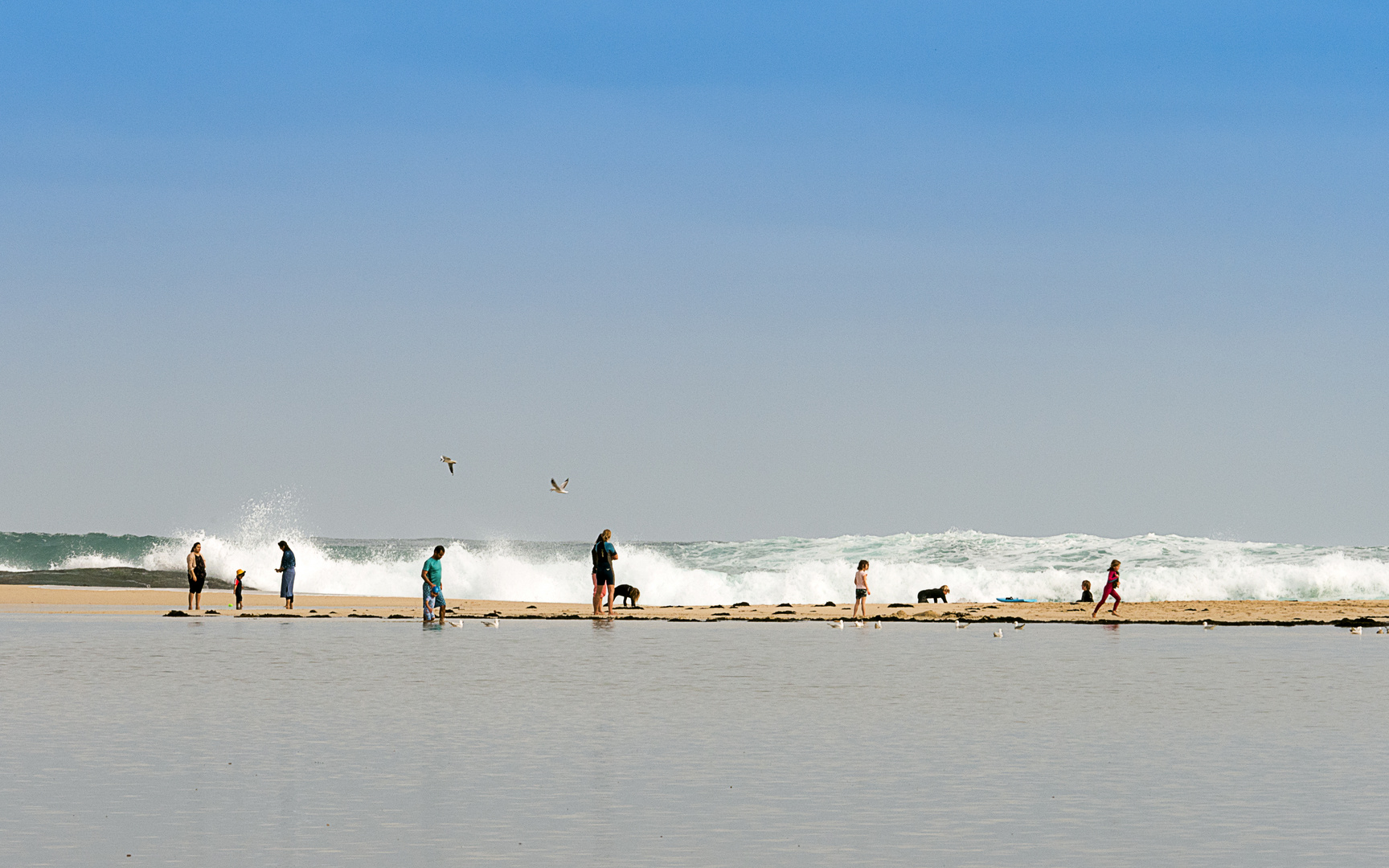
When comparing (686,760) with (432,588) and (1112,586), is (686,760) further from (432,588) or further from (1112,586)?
(1112,586)

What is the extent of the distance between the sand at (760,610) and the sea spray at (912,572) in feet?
33.0

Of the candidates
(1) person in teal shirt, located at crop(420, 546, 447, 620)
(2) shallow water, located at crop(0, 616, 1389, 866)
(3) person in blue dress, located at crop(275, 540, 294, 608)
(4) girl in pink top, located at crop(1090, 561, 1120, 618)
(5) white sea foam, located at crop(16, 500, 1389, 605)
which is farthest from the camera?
(5) white sea foam, located at crop(16, 500, 1389, 605)

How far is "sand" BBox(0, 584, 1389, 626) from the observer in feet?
135

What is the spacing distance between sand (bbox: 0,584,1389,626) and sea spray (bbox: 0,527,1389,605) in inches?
396

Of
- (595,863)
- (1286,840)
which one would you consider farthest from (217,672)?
(1286,840)

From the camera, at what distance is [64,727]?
15.0m

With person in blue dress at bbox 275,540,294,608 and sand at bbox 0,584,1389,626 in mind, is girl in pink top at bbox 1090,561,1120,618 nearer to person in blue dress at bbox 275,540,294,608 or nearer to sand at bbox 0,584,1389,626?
sand at bbox 0,584,1389,626

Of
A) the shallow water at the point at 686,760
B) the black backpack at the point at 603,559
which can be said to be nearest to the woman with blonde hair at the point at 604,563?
the black backpack at the point at 603,559

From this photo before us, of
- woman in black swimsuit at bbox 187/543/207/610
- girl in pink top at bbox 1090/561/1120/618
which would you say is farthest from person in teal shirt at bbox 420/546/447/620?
girl in pink top at bbox 1090/561/1120/618

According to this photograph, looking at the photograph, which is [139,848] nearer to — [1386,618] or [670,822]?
[670,822]

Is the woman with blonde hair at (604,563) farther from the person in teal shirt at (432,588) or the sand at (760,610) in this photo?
the person in teal shirt at (432,588)

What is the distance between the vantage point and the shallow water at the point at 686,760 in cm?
934

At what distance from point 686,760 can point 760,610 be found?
32908 mm

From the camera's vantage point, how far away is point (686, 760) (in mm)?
13055
